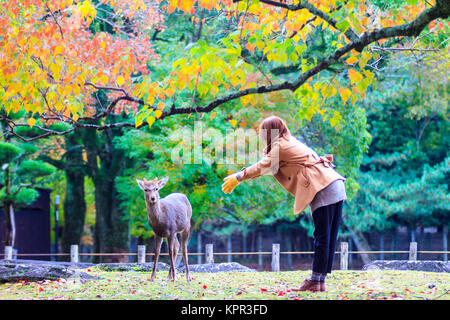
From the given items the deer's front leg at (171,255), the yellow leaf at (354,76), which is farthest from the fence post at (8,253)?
the yellow leaf at (354,76)

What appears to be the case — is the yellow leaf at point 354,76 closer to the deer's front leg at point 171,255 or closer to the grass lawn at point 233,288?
the grass lawn at point 233,288

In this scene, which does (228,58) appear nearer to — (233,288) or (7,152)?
(233,288)

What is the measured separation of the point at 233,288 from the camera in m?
6.46

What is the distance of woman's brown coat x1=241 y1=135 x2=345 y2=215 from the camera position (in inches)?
219

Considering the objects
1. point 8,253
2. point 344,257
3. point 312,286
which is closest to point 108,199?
point 8,253

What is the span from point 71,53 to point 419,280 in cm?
617

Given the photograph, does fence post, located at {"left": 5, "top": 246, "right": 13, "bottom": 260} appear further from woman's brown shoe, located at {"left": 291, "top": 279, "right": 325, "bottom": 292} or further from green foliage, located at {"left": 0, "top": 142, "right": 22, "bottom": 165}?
woman's brown shoe, located at {"left": 291, "top": 279, "right": 325, "bottom": 292}

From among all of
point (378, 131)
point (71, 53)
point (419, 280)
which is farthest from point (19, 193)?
point (378, 131)

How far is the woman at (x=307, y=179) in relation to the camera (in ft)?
18.3

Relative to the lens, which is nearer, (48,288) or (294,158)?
(294,158)

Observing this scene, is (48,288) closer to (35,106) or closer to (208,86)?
(35,106)

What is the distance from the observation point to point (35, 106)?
22.7ft

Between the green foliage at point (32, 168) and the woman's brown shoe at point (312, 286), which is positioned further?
the green foliage at point (32, 168)

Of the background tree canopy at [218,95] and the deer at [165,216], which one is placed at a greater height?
the background tree canopy at [218,95]
